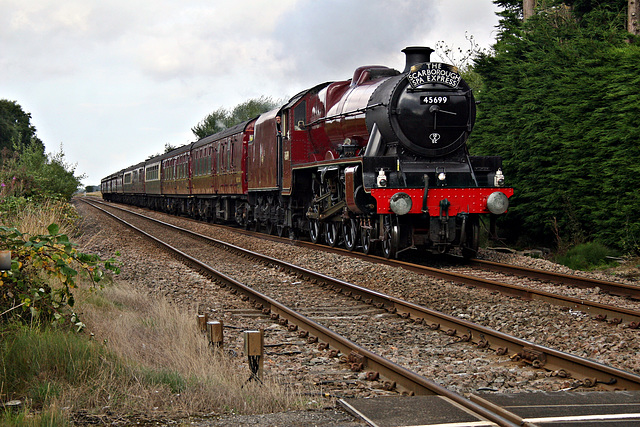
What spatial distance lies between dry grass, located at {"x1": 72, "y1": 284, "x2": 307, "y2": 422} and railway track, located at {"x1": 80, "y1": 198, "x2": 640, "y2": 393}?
105 cm

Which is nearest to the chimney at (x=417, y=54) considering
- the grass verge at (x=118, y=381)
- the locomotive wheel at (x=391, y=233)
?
the locomotive wheel at (x=391, y=233)

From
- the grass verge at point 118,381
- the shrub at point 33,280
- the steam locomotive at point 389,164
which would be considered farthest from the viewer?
the steam locomotive at point 389,164

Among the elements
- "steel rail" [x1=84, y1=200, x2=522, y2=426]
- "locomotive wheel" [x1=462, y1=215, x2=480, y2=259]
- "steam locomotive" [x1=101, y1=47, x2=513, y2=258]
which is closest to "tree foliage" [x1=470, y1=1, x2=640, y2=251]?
"steam locomotive" [x1=101, y1=47, x2=513, y2=258]

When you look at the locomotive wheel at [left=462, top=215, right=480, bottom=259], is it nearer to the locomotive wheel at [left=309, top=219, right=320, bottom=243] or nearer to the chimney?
the chimney

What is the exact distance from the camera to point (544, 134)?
13.7m

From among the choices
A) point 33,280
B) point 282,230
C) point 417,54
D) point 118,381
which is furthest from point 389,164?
point 282,230

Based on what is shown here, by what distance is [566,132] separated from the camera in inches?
518

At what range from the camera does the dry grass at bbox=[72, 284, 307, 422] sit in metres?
4.17

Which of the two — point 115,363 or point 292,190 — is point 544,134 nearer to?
point 292,190

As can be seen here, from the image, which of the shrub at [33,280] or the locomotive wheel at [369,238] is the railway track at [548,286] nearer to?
the locomotive wheel at [369,238]

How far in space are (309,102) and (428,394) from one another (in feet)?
40.1

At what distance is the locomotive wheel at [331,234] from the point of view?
14.9m

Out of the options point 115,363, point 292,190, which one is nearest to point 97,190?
point 292,190

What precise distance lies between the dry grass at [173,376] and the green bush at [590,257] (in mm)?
8067
